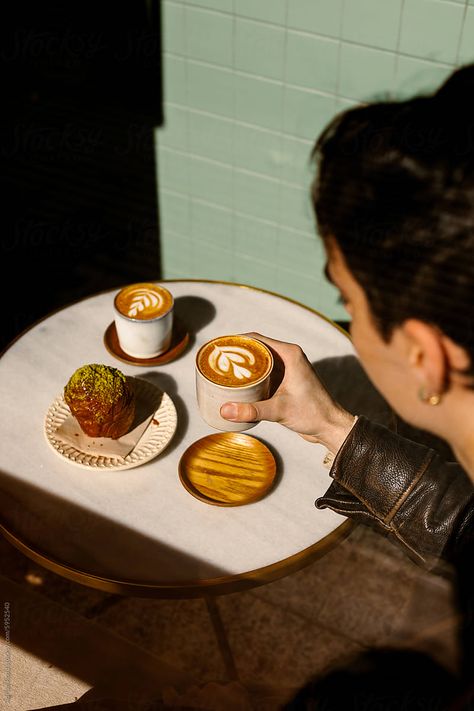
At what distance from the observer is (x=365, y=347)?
44.4 inches

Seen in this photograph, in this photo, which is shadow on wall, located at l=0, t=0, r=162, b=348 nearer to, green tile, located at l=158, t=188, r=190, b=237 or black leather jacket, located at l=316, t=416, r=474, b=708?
green tile, located at l=158, t=188, r=190, b=237

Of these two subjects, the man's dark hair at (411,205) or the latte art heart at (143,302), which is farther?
the latte art heart at (143,302)

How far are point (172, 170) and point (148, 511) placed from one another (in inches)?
66.7

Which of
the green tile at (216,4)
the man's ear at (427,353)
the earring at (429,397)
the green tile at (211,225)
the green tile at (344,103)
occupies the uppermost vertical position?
the green tile at (216,4)

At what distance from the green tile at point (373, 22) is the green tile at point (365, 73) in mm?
29

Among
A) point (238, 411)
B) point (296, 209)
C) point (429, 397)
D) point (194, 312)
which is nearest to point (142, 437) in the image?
point (238, 411)

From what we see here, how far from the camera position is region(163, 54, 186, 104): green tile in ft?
7.87

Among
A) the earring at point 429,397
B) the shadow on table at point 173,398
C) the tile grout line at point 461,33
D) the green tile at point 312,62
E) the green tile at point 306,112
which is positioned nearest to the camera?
the earring at point 429,397

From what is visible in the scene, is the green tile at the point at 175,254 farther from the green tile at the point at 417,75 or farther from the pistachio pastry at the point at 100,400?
the pistachio pastry at the point at 100,400

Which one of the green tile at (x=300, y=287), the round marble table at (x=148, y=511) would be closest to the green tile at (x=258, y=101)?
the green tile at (x=300, y=287)

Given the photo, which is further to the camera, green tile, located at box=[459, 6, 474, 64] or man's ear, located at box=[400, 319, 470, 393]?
green tile, located at box=[459, 6, 474, 64]


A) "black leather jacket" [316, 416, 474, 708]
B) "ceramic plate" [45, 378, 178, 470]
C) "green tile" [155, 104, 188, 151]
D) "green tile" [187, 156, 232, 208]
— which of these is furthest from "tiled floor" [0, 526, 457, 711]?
"green tile" [155, 104, 188, 151]

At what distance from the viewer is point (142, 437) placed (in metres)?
1.42

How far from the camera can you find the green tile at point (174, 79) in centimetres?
240
